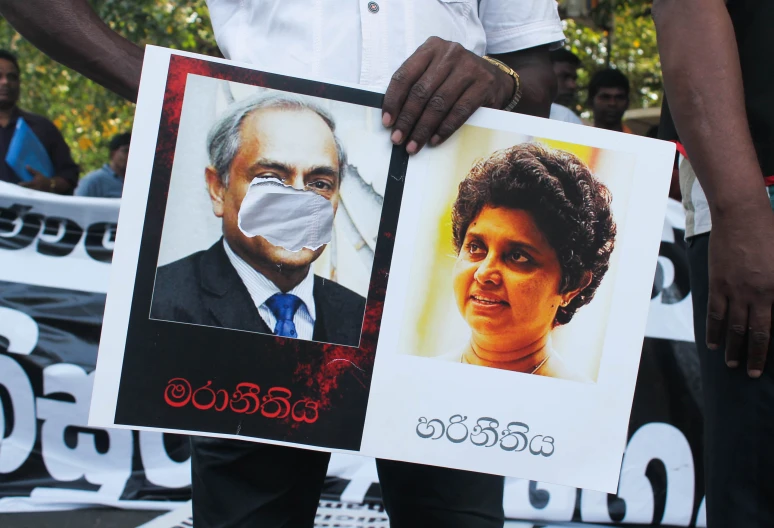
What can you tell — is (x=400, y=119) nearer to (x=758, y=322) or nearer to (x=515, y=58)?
(x=515, y=58)

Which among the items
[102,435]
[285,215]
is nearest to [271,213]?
[285,215]

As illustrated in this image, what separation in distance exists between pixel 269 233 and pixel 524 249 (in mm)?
392

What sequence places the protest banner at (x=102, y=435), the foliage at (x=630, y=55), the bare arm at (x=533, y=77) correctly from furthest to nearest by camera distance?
the foliage at (x=630, y=55) < the protest banner at (x=102, y=435) < the bare arm at (x=533, y=77)

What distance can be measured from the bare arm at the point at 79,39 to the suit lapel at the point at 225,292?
30 cm

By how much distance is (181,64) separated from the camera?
1.24m

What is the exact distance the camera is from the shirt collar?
4.19ft

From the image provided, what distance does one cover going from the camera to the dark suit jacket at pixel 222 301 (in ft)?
4.13

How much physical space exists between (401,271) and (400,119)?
0.23 m

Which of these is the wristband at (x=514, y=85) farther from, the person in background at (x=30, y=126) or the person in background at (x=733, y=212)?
the person in background at (x=30, y=126)

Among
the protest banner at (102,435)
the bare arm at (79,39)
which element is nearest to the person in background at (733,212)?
the bare arm at (79,39)

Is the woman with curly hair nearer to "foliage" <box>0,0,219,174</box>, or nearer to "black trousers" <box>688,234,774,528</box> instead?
"black trousers" <box>688,234,774,528</box>

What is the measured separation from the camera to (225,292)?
4.20 feet

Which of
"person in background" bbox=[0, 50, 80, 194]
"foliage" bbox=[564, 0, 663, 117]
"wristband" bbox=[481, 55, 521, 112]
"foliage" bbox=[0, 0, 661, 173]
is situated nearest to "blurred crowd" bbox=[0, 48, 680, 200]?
"person in background" bbox=[0, 50, 80, 194]

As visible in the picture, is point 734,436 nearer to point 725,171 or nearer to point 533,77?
point 725,171
